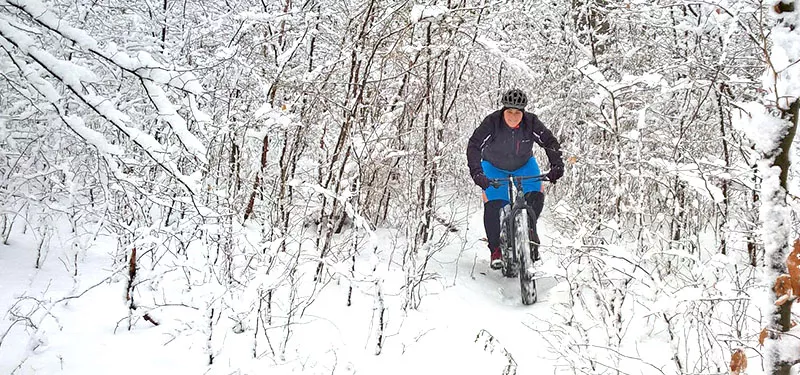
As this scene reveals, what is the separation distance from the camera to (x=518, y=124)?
5012mm

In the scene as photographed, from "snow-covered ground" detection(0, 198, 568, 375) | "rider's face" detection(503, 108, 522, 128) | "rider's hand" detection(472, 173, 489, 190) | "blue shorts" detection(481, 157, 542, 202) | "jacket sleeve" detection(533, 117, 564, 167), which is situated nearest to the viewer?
"snow-covered ground" detection(0, 198, 568, 375)

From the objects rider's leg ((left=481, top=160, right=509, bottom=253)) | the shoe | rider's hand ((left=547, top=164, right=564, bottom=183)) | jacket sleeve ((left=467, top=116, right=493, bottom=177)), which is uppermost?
jacket sleeve ((left=467, top=116, right=493, bottom=177))

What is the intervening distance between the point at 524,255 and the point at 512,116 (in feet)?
4.39

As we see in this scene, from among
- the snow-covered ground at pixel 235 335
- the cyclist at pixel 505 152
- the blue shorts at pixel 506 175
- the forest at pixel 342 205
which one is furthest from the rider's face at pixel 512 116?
the snow-covered ground at pixel 235 335

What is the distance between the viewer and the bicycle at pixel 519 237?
14.3 feet

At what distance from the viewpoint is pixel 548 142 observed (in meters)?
4.97

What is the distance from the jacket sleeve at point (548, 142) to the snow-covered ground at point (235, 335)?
4.11 ft

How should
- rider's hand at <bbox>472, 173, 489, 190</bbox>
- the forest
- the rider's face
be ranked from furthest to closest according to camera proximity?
the rider's face, rider's hand at <bbox>472, 173, 489, 190</bbox>, the forest

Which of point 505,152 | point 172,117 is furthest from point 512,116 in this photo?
point 172,117

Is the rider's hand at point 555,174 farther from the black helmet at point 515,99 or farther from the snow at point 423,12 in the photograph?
the snow at point 423,12

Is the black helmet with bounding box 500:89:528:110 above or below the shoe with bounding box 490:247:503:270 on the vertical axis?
above

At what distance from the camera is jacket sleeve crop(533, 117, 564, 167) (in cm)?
482

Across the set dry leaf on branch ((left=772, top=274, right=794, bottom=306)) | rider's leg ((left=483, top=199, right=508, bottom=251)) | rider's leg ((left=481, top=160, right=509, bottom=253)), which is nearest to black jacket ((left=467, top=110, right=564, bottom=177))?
rider's leg ((left=481, top=160, right=509, bottom=253))

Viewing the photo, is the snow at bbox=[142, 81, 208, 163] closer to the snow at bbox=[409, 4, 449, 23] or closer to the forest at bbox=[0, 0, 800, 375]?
the forest at bbox=[0, 0, 800, 375]
